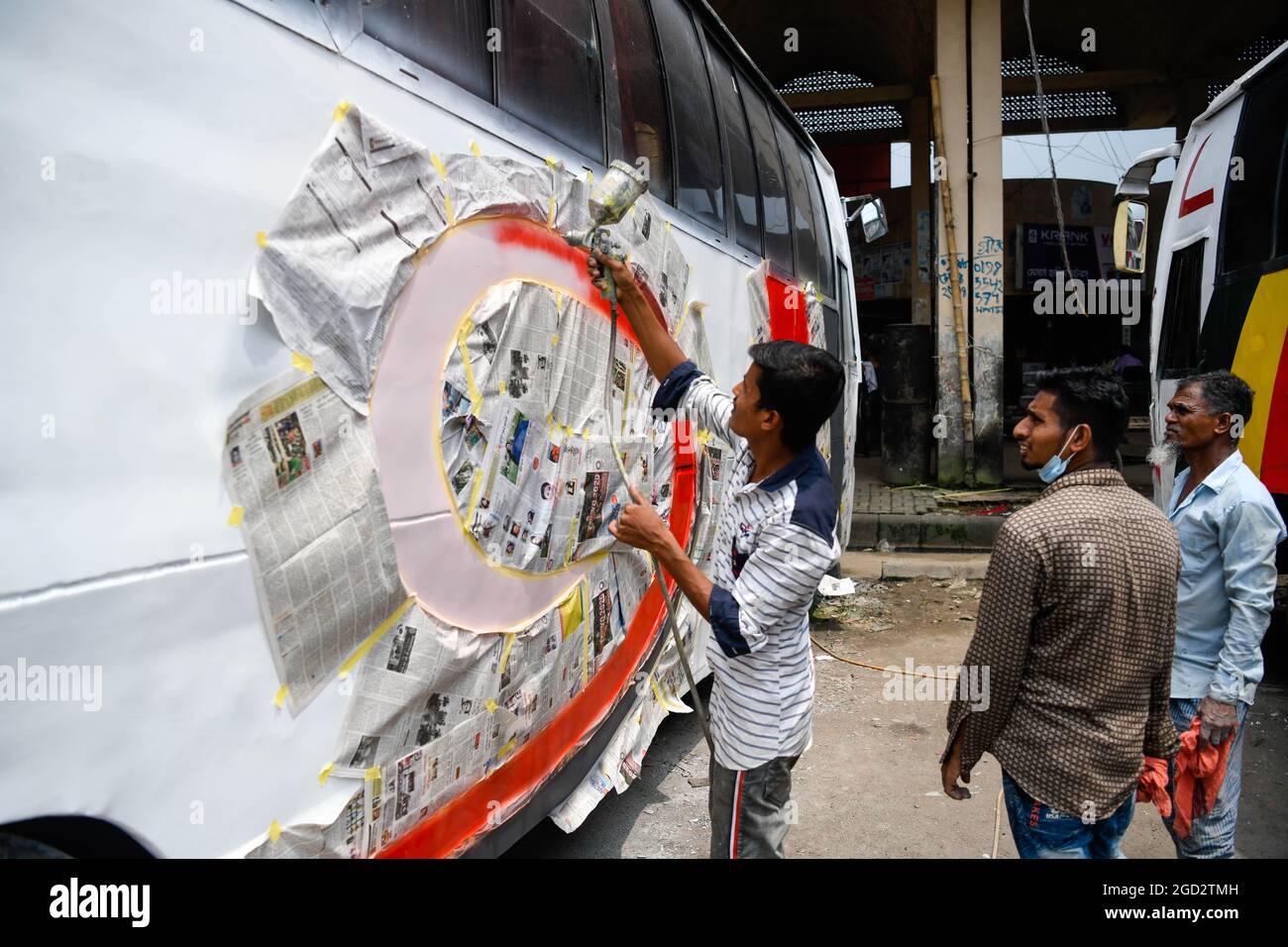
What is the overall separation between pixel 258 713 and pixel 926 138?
1366 centimetres

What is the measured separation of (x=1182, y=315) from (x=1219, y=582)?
336 centimetres

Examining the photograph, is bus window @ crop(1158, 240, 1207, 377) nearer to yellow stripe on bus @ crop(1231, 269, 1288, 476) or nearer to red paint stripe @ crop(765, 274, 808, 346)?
→ yellow stripe on bus @ crop(1231, 269, 1288, 476)

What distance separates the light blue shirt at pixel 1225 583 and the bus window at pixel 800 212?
3.43 meters

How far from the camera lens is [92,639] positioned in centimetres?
→ 110

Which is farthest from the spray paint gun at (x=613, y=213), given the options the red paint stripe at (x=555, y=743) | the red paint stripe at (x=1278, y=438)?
the red paint stripe at (x=1278, y=438)

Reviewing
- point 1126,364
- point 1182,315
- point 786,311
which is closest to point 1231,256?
point 1182,315

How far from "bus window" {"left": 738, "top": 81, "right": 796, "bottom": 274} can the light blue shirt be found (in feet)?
9.15

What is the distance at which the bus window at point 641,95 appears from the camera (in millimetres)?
2864

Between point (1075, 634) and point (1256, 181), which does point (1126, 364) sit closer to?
point (1256, 181)

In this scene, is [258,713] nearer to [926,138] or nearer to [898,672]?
[898,672]

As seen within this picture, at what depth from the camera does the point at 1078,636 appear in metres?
1.87

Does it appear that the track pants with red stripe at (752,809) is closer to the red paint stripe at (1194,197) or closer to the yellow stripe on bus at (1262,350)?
the yellow stripe on bus at (1262,350)

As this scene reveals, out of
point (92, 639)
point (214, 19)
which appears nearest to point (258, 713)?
point (92, 639)

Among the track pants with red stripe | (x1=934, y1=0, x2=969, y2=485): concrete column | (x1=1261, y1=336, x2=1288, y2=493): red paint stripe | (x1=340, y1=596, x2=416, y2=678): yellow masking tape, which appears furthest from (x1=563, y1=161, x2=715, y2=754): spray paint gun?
(x1=934, y1=0, x2=969, y2=485): concrete column
